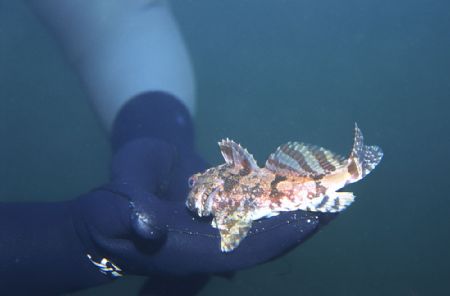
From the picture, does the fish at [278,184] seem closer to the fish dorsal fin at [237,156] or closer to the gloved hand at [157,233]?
the fish dorsal fin at [237,156]

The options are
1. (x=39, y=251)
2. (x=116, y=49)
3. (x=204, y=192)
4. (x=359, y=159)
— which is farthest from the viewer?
(x=116, y=49)

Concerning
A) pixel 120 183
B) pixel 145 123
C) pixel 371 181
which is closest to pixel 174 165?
pixel 145 123

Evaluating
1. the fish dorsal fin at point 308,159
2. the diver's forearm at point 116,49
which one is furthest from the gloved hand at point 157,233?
the diver's forearm at point 116,49

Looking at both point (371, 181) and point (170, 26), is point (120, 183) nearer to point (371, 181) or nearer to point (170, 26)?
point (170, 26)

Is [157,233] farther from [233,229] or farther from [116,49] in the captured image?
[116,49]

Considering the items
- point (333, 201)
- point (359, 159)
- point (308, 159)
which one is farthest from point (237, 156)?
point (359, 159)

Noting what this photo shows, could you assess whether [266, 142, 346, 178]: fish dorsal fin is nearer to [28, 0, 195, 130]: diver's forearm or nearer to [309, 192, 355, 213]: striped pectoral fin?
[309, 192, 355, 213]: striped pectoral fin
